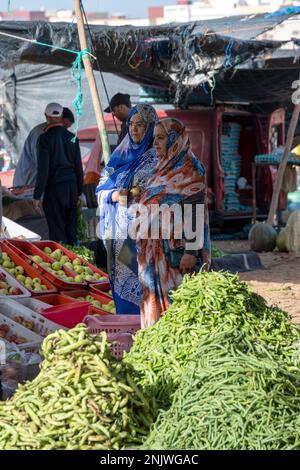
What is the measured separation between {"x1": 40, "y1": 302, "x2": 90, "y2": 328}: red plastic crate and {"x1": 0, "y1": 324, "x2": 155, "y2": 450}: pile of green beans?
3.08 m

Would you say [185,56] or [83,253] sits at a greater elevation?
[185,56]

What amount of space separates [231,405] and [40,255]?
5.08m

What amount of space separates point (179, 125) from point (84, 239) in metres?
5.02

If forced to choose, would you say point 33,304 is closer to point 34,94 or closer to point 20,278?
point 20,278

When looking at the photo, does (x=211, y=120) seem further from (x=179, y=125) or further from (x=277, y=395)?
(x=277, y=395)

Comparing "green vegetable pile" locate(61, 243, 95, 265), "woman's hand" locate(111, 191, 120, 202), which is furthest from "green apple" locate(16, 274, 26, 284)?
"green vegetable pile" locate(61, 243, 95, 265)

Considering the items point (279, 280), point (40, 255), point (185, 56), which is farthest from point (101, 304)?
point (185, 56)

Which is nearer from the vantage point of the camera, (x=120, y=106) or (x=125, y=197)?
(x=125, y=197)

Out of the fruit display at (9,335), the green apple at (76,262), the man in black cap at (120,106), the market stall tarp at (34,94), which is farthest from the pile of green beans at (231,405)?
the market stall tarp at (34,94)

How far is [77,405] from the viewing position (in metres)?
3.16

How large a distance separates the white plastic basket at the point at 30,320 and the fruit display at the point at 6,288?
53cm

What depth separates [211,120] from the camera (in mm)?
14883

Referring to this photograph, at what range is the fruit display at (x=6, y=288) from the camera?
22.8ft
